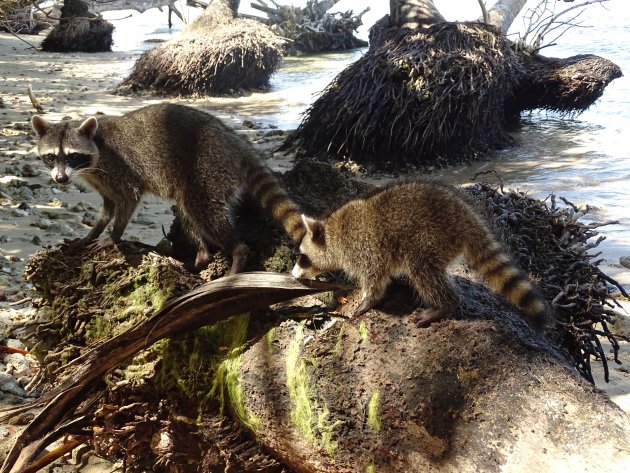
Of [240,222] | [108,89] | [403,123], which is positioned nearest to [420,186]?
[240,222]

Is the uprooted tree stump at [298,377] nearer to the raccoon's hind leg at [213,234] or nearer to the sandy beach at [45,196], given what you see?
the raccoon's hind leg at [213,234]

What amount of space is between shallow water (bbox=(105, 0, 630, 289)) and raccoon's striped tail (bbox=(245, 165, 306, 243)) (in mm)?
2931

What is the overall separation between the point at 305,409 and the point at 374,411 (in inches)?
12.0

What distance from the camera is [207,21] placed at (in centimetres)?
1510

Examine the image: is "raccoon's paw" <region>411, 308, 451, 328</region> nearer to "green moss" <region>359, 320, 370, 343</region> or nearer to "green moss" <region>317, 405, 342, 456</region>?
"green moss" <region>359, 320, 370, 343</region>

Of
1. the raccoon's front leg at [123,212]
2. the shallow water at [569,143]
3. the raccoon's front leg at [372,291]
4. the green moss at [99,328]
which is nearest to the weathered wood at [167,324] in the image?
the raccoon's front leg at [372,291]

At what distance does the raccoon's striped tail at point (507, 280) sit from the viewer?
289 centimetres

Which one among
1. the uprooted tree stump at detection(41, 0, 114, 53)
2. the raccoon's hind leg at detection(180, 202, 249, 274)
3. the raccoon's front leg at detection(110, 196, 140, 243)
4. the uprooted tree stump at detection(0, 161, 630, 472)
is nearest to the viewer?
the uprooted tree stump at detection(0, 161, 630, 472)

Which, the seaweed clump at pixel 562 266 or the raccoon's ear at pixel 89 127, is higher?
the raccoon's ear at pixel 89 127

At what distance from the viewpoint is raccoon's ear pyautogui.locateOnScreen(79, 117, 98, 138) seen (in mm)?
4336

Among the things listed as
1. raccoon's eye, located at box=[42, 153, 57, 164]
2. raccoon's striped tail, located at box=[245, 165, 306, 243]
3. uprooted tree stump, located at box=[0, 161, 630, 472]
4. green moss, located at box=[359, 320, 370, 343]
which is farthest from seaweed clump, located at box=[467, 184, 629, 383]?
raccoon's eye, located at box=[42, 153, 57, 164]

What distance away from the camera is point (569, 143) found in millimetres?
11562

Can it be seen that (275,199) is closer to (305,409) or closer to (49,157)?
(305,409)

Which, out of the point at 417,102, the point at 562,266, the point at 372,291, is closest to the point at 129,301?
the point at 372,291
